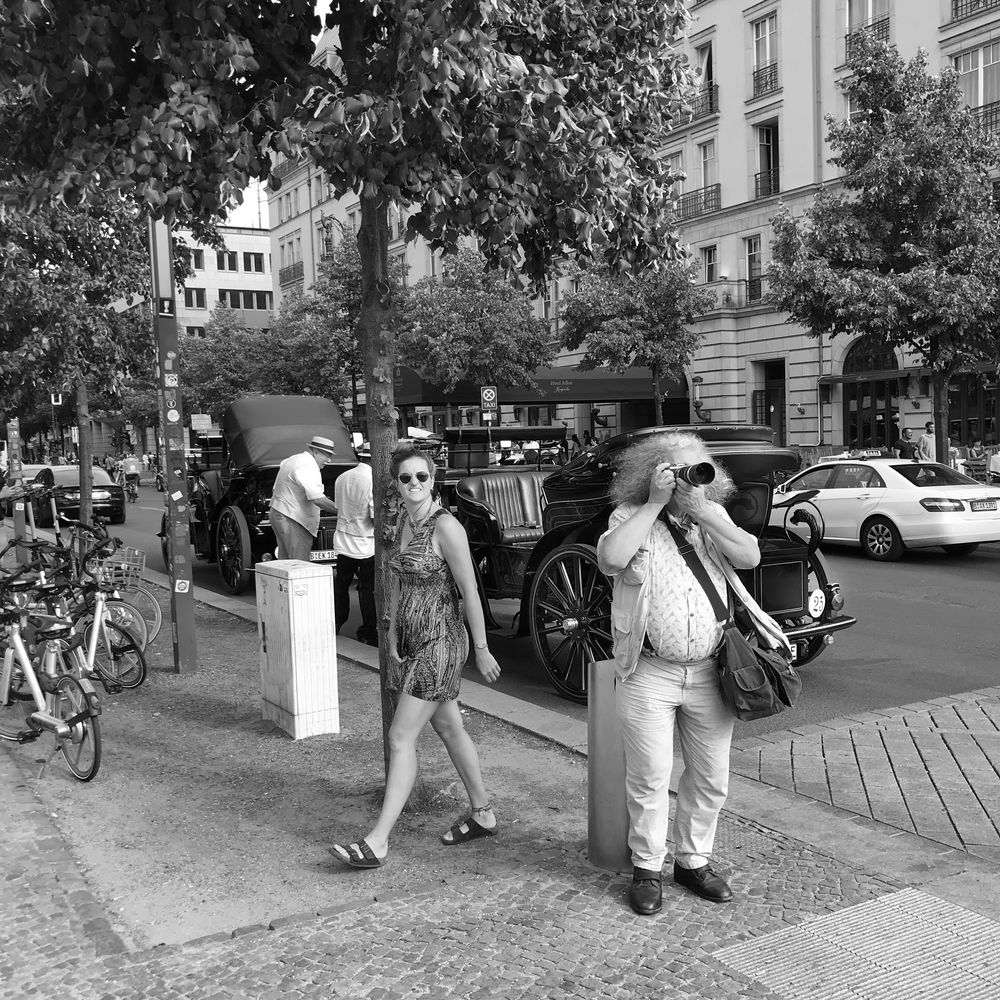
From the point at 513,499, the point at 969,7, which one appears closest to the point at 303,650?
the point at 513,499

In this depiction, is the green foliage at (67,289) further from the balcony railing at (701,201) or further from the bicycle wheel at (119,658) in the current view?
the balcony railing at (701,201)

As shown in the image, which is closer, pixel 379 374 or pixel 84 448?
pixel 379 374

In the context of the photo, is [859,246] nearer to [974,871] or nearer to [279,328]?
[974,871]

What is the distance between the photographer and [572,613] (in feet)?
22.4

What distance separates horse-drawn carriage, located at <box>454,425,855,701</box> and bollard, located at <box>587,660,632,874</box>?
7.90ft

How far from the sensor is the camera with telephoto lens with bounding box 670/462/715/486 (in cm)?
354

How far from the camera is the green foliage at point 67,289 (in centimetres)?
1222

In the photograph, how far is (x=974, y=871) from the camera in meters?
4.00

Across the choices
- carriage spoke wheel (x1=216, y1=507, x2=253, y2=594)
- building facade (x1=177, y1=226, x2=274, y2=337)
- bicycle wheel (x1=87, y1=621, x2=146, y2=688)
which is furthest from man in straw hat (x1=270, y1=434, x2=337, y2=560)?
building facade (x1=177, y1=226, x2=274, y2=337)

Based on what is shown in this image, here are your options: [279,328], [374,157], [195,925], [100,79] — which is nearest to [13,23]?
[100,79]

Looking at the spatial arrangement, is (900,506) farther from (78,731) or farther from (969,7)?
(969,7)

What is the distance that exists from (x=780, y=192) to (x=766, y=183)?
3.95 ft

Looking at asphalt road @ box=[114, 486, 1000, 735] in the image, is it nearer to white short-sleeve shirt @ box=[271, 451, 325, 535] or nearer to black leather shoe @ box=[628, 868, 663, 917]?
white short-sleeve shirt @ box=[271, 451, 325, 535]

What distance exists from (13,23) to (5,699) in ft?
12.5
